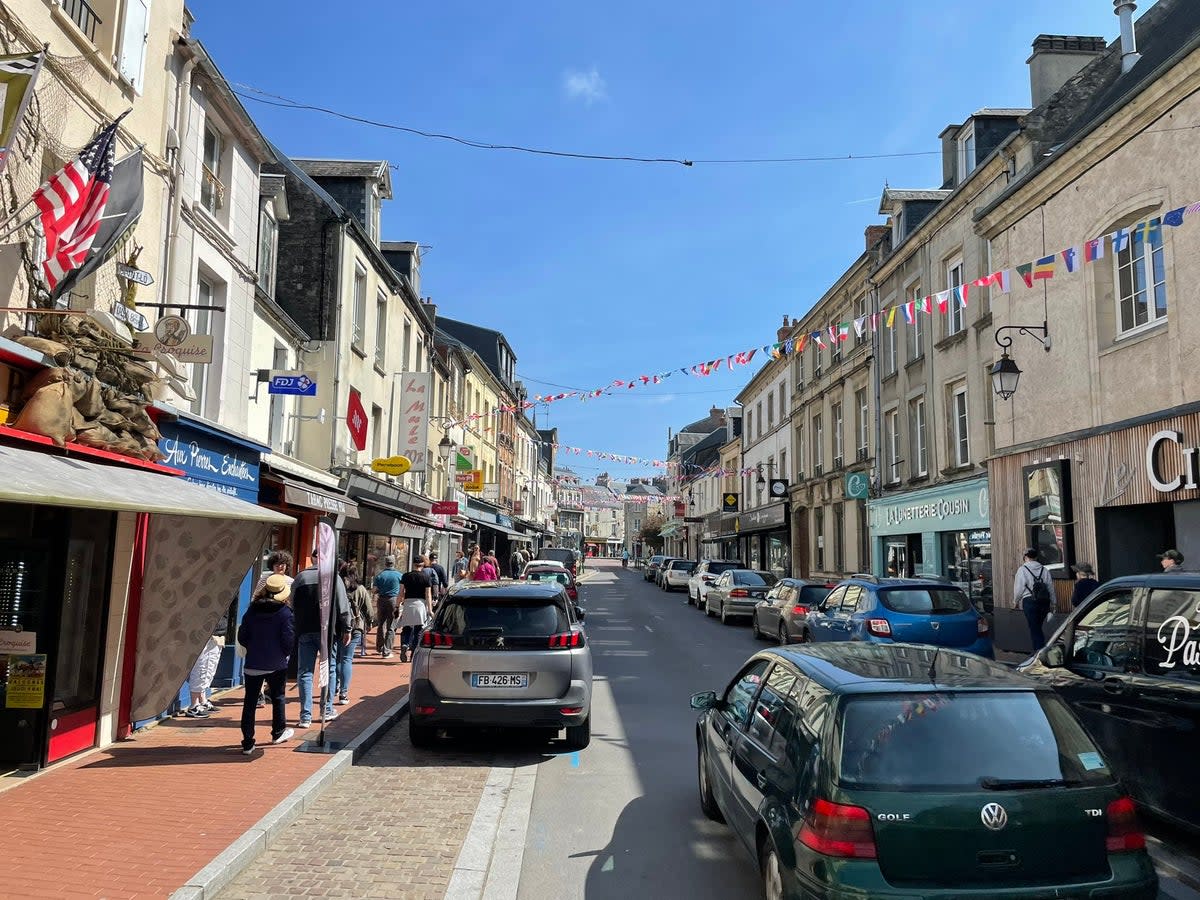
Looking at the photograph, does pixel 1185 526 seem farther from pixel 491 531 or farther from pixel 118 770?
pixel 491 531

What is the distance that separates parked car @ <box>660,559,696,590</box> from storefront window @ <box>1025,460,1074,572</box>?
24.0 meters

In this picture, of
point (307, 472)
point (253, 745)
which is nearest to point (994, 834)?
point (253, 745)

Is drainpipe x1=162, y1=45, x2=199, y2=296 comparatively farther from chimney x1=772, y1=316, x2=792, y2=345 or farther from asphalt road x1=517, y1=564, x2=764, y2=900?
chimney x1=772, y1=316, x2=792, y2=345

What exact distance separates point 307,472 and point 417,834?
10.2m

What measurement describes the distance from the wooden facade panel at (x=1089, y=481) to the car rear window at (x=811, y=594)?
3.17m

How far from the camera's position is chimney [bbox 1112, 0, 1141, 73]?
1562 cm

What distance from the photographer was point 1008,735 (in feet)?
12.0

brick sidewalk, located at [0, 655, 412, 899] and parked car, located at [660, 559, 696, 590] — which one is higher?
parked car, located at [660, 559, 696, 590]

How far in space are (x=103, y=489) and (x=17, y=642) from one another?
1879mm

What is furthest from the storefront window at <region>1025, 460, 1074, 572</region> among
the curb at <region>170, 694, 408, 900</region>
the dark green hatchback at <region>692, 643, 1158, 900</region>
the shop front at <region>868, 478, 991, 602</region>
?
the curb at <region>170, 694, 408, 900</region>

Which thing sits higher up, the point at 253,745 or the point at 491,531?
the point at 491,531

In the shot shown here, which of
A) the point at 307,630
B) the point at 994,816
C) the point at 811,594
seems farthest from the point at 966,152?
the point at 994,816

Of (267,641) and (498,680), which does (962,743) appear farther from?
(267,641)

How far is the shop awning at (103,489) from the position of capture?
4.58 metres
